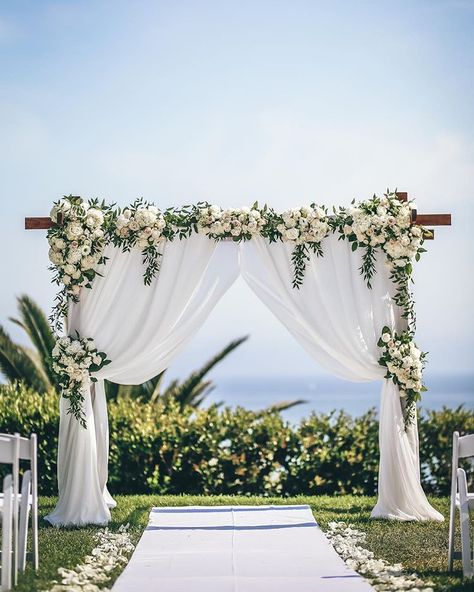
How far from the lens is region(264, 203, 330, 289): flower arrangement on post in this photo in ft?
26.1

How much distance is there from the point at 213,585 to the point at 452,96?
1410 centimetres

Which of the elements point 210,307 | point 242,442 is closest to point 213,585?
point 210,307

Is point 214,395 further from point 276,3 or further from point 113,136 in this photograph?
point 276,3

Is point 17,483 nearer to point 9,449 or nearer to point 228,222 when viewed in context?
point 9,449

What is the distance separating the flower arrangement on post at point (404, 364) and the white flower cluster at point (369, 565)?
124cm

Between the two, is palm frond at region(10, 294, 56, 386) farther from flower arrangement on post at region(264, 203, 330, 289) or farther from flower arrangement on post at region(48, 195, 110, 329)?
flower arrangement on post at region(264, 203, 330, 289)

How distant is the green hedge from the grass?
432mm

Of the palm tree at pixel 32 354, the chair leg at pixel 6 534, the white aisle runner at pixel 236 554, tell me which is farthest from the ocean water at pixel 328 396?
the chair leg at pixel 6 534

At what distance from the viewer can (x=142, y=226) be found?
7949 millimetres

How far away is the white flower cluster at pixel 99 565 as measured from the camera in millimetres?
5316

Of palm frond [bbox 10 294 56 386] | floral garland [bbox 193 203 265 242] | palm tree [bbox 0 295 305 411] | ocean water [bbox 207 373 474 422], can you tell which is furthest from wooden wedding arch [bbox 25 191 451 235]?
ocean water [bbox 207 373 474 422]

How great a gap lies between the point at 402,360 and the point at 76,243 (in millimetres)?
2775

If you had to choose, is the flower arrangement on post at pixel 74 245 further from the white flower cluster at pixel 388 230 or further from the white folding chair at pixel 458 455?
the white folding chair at pixel 458 455

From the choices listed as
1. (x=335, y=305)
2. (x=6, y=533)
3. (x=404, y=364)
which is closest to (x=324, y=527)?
(x=404, y=364)
